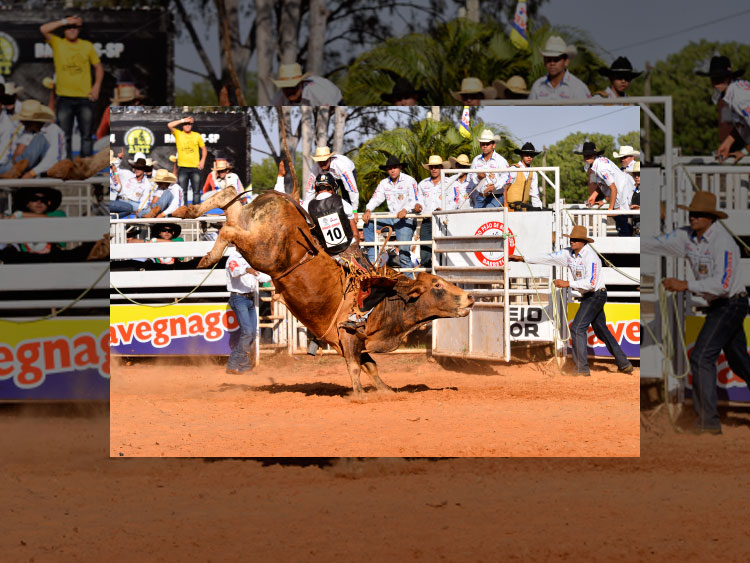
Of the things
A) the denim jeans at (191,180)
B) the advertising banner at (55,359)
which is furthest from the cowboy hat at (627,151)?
Result: the advertising banner at (55,359)

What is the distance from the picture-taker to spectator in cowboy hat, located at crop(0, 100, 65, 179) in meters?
11.2

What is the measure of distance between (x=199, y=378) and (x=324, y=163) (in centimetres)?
237

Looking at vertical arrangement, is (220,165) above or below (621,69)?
below

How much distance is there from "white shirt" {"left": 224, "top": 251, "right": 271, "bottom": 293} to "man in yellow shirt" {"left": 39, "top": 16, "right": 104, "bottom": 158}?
3.53m

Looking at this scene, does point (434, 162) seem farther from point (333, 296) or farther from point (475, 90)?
point (333, 296)

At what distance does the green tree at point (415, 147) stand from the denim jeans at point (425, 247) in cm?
41

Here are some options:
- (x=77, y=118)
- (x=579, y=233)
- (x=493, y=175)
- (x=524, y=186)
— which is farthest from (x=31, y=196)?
(x=579, y=233)

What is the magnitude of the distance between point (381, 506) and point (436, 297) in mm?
2084

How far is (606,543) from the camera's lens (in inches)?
269

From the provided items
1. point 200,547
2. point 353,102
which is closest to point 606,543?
point 200,547

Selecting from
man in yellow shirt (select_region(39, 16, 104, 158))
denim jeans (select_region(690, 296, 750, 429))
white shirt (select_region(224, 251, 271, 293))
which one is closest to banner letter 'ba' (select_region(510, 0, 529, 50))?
man in yellow shirt (select_region(39, 16, 104, 158))

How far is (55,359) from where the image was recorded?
1079 centimetres

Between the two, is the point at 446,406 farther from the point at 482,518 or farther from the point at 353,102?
the point at 353,102

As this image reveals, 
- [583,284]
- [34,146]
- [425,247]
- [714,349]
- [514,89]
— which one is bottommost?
[714,349]
